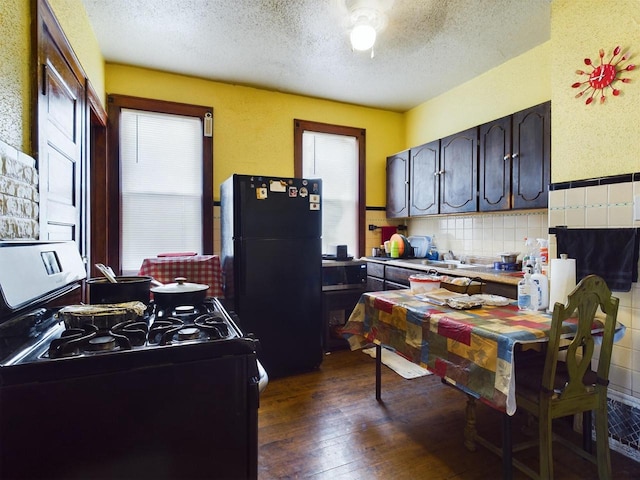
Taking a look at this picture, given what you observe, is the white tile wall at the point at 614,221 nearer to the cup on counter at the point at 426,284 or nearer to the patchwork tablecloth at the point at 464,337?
the patchwork tablecloth at the point at 464,337

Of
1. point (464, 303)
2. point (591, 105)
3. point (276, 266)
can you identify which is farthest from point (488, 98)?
point (276, 266)

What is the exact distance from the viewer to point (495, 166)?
291 centimetres

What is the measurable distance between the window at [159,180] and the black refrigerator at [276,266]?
0.62 meters

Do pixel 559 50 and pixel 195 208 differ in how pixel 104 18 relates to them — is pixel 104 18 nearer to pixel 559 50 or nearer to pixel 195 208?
pixel 195 208

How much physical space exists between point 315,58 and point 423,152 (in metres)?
1.45

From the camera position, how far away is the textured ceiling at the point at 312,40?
2.34m

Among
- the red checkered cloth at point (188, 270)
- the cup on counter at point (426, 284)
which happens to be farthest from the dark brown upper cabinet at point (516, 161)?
the red checkered cloth at point (188, 270)

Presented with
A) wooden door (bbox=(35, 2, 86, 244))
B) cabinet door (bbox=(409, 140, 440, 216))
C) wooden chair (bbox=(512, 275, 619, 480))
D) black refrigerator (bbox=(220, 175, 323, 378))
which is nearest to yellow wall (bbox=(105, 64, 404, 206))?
black refrigerator (bbox=(220, 175, 323, 378))

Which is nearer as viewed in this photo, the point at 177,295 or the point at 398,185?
the point at 177,295

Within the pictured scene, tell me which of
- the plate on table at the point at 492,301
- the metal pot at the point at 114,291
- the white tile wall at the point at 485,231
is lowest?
the plate on table at the point at 492,301

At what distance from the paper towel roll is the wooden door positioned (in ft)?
7.74

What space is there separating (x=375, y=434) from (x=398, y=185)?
2742mm

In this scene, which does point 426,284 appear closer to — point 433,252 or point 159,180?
point 433,252

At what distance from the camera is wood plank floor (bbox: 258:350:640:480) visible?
1712 millimetres
